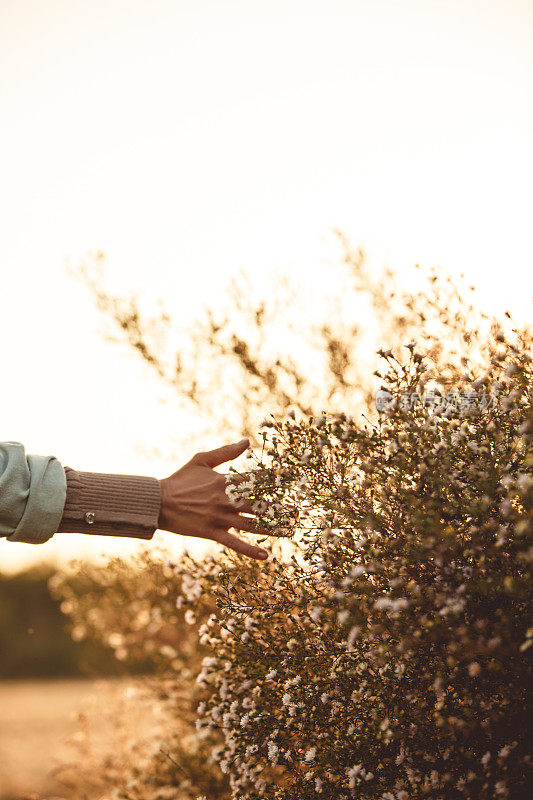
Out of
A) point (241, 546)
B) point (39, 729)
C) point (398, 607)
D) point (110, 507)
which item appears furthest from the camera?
point (39, 729)

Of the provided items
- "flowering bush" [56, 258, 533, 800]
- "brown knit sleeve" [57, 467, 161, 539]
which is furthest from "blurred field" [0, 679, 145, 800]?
"flowering bush" [56, 258, 533, 800]

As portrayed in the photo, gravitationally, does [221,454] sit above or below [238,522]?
above

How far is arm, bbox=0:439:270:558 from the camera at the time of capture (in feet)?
6.76


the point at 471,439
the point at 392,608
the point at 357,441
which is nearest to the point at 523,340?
the point at 471,439

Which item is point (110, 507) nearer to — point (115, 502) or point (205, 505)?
point (115, 502)

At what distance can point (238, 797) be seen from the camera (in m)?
2.05

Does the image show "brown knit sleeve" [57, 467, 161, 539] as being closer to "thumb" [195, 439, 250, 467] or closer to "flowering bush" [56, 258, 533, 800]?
"thumb" [195, 439, 250, 467]

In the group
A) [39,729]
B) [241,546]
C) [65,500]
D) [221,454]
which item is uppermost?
[221,454]

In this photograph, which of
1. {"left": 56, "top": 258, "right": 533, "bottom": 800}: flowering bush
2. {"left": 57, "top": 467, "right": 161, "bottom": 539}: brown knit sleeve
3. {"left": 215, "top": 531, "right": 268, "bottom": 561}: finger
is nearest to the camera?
{"left": 56, "top": 258, "right": 533, "bottom": 800}: flowering bush

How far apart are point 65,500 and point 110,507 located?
0.13 metres

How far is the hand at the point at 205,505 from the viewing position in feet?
6.81

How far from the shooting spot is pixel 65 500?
2115 mm

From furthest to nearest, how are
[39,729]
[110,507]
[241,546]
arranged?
[39,729] < [110,507] < [241,546]

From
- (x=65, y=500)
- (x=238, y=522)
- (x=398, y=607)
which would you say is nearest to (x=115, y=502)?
(x=65, y=500)
